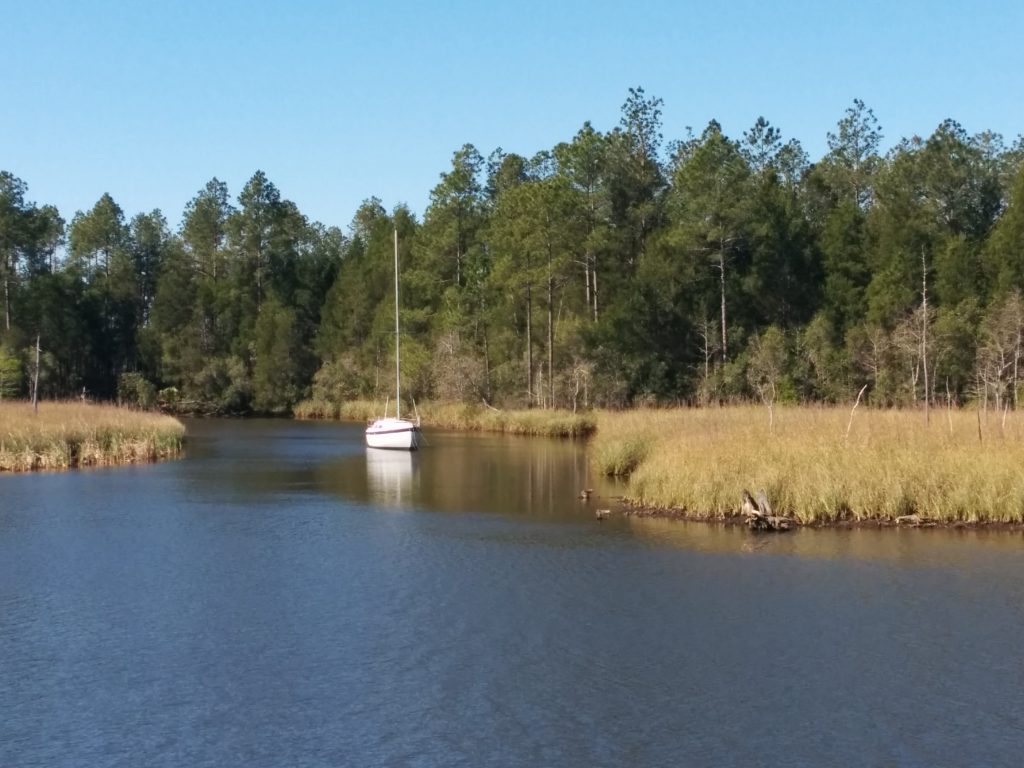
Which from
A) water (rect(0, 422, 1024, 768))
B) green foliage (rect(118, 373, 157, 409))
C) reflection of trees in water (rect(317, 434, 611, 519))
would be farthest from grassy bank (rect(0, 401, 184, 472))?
green foliage (rect(118, 373, 157, 409))

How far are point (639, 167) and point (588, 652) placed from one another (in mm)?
62371

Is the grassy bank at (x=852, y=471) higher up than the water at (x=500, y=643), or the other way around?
the grassy bank at (x=852, y=471)

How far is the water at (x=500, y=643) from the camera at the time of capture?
11727mm

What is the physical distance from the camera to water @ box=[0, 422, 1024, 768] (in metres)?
11.7

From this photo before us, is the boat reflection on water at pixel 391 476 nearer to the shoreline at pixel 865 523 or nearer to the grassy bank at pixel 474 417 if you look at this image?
the shoreline at pixel 865 523

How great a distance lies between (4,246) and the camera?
302 feet

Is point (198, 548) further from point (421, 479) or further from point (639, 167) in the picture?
point (639, 167)

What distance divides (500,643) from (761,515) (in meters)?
9.85

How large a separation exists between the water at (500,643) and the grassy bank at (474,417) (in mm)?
30257

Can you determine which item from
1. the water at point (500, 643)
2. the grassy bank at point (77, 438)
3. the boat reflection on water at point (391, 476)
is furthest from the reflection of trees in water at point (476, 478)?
the grassy bank at point (77, 438)

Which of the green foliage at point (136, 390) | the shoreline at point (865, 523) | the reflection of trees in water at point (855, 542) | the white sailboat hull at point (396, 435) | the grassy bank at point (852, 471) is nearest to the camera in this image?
the reflection of trees in water at point (855, 542)

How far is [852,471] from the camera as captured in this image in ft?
79.6

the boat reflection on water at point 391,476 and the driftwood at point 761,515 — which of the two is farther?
the boat reflection on water at point 391,476

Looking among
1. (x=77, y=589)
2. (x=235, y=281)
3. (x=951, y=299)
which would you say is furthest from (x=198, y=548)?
(x=235, y=281)
